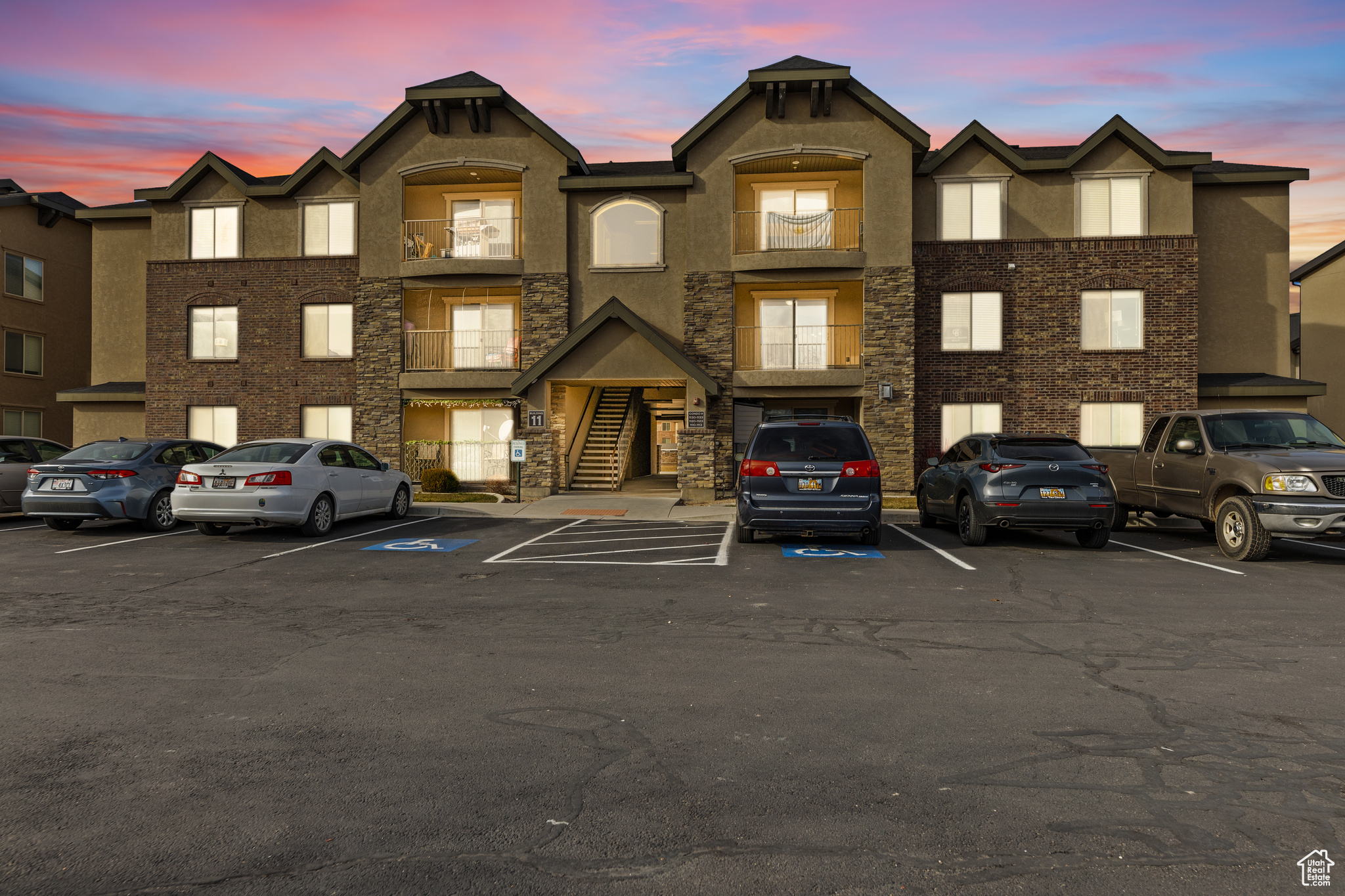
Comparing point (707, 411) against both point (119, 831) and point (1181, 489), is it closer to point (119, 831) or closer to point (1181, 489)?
point (1181, 489)

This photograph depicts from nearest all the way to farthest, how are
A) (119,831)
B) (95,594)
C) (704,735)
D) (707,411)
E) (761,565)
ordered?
(119,831) < (704,735) < (95,594) < (761,565) < (707,411)

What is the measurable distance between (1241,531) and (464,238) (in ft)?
65.3

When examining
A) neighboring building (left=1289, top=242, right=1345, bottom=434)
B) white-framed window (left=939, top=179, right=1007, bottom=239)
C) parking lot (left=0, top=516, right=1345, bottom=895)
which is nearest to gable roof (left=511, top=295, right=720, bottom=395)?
white-framed window (left=939, top=179, right=1007, bottom=239)

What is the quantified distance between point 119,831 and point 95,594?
20.2 feet

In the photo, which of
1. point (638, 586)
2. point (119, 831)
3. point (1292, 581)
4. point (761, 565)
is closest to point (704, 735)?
point (119, 831)

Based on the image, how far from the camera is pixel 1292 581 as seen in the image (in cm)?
938

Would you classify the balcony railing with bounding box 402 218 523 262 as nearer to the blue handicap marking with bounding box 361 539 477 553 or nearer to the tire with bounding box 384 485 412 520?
the tire with bounding box 384 485 412 520

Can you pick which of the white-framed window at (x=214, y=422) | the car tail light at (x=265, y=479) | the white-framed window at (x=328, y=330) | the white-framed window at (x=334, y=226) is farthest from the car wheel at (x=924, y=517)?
the white-framed window at (x=214, y=422)

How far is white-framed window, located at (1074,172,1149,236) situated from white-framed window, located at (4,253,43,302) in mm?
32520

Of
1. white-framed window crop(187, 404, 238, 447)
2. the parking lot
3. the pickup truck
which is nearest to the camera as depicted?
the parking lot

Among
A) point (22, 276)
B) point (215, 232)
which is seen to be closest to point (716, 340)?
point (215, 232)

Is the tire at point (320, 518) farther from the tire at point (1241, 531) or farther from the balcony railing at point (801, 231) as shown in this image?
the balcony railing at point (801, 231)

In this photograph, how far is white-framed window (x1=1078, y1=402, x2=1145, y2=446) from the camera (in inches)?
873

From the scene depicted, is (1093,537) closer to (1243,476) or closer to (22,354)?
(1243,476)
